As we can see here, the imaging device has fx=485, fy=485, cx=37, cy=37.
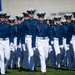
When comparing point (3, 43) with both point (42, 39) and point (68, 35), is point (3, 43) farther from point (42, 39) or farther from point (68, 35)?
point (68, 35)

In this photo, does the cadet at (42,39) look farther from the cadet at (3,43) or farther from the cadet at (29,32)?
the cadet at (3,43)

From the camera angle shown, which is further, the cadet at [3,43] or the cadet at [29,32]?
the cadet at [29,32]

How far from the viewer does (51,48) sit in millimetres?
19391

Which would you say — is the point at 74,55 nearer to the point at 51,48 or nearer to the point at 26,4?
the point at 51,48

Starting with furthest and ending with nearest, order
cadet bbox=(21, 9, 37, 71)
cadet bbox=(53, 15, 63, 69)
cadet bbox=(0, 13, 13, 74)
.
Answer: cadet bbox=(53, 15, 63, 69)
cadet bbox=(21, 9, 37, 71)
cadet bbox=(0, 13, 13, 74)

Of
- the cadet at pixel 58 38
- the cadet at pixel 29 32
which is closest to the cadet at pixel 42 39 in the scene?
the cadet at pixel 29 32

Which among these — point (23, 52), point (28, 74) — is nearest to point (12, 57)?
point (23, 52)

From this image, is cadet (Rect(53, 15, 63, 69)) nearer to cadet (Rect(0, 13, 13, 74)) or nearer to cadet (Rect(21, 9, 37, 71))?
cadet (Rect(21, 9, 37, 71))

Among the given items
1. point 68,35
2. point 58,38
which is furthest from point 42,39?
point 58,38

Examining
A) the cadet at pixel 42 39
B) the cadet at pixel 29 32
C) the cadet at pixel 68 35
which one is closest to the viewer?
the cadet at pixel 42 39

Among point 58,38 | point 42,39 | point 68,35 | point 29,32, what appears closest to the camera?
point 42,39

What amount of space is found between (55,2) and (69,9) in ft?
3.96

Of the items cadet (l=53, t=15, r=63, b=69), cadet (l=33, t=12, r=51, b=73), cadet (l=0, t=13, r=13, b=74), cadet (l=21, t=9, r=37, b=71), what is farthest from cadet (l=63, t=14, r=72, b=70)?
cadet (l=0, t=13, r=13, b=74)

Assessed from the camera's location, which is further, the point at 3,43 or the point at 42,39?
the point at 42,39
